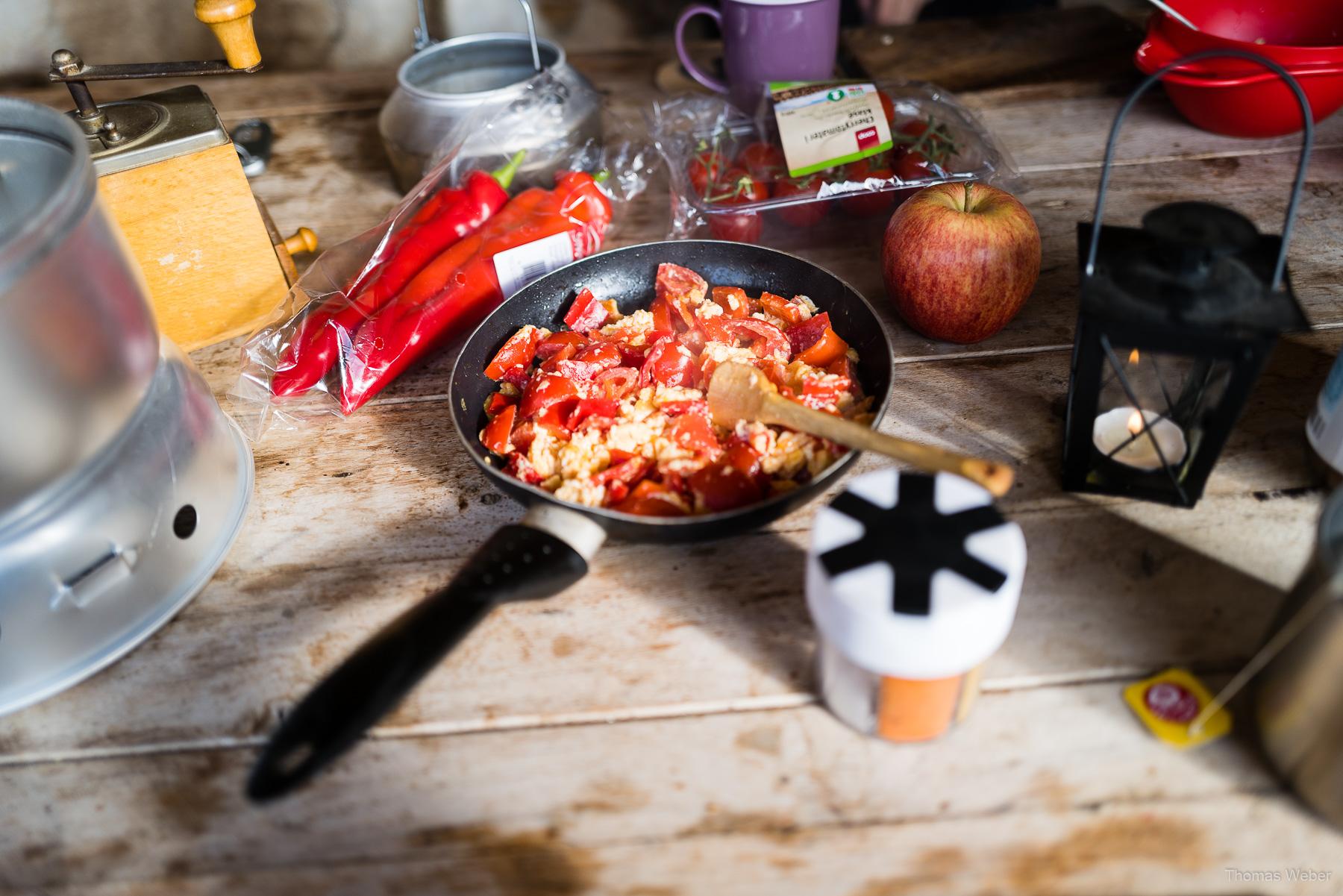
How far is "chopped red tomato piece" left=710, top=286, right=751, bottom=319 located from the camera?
1.13 meters

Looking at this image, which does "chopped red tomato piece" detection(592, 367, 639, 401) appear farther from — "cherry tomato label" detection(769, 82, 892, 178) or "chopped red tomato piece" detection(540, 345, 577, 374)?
"cherry tomato label" detection(769, 82, 892, 178)

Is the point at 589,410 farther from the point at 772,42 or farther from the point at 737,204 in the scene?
the point at 772,42

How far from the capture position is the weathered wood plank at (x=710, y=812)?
70cm

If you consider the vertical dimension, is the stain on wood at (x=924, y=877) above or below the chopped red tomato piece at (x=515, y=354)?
below

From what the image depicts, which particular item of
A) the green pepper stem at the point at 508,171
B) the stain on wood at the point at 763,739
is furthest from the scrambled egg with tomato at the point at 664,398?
the green pepper stem at the point at 508,171

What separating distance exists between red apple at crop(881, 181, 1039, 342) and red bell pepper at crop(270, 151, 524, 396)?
595mm

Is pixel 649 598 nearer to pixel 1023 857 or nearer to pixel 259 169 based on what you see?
pixel 1023 857

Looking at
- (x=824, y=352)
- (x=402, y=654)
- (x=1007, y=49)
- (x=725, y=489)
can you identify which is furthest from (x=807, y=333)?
(x=1007, y=49)

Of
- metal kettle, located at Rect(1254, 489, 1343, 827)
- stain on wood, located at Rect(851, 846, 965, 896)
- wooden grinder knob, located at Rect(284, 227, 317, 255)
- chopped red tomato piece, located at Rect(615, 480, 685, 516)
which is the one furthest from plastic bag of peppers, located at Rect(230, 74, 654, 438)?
metal kettle, located at Rect(1254, 489, 1343, 827)

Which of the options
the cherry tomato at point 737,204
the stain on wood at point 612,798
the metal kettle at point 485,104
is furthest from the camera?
the metal kettle at point 485,104

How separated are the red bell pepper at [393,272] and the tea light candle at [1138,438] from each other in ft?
2.90

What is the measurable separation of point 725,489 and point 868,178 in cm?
62

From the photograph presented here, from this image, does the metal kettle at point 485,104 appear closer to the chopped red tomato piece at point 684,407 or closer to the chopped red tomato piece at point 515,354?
the chopped red tomato piece at point 515,354

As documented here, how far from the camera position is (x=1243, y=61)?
54.3 inches
